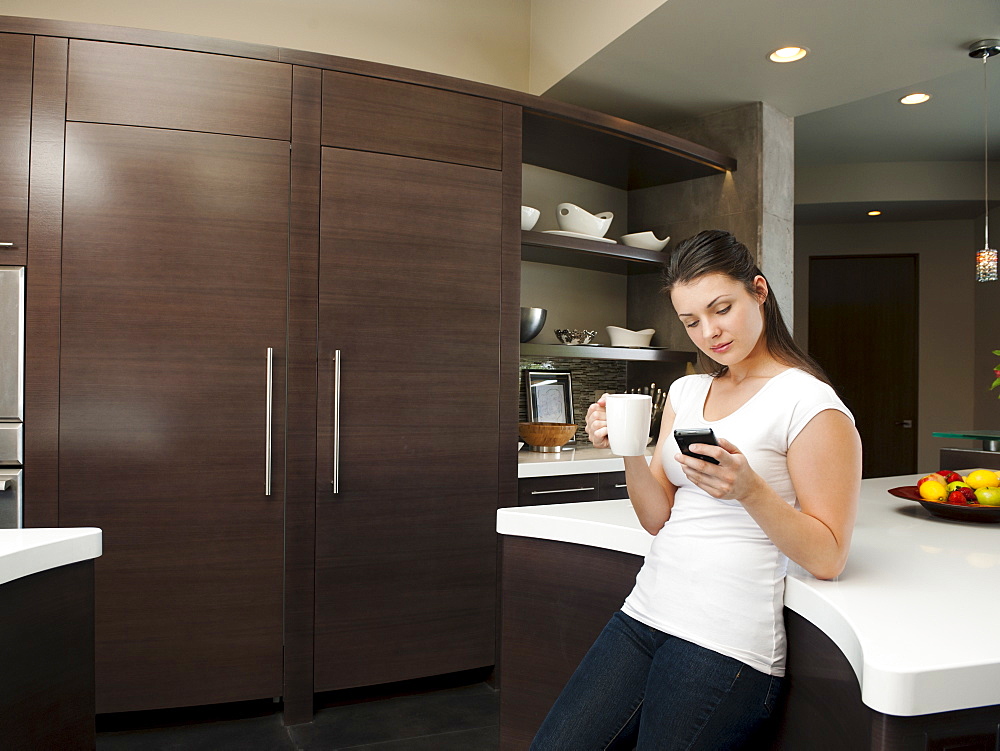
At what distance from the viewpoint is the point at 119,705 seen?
2383 mm

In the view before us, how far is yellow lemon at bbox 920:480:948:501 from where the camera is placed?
1772 millimetres

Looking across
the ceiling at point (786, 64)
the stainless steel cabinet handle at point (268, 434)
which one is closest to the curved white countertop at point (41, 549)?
the stainless steel cabinet handle at point (268, 434)

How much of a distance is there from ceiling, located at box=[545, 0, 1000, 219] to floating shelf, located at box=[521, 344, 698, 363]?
4.10 ft

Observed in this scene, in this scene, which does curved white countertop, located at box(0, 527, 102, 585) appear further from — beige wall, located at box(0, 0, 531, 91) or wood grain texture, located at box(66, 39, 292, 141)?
beige wall, located at box(0, 0, 531, 91)

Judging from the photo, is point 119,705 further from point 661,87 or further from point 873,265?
point 873,265

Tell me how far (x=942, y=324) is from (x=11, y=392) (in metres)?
6.50

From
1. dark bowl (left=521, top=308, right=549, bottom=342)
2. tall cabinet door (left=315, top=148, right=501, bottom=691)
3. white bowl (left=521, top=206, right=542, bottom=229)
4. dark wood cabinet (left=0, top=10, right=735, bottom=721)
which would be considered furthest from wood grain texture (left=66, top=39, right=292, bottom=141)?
Answer: dark bowl (left=521, top=308, right=549, bottom=342)

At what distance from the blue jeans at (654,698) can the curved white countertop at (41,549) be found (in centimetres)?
89

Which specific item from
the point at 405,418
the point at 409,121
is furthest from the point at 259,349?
the point at 409,121

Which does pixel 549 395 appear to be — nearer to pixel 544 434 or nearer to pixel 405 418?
pixel 544 434

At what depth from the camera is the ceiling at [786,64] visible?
2.78 metres

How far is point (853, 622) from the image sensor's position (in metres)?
0.99

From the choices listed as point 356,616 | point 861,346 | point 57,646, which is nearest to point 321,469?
point 356,616

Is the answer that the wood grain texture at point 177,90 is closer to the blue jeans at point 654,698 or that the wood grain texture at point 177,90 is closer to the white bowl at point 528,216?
the white bowl at point 528,216
